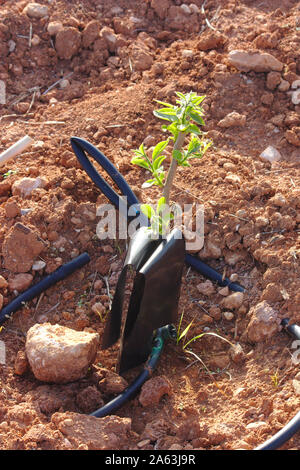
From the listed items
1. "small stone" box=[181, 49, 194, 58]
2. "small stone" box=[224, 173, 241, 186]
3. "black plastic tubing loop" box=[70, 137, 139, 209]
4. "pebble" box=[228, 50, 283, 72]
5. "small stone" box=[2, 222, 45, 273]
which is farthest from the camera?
"small stone" box=[181, 49, 194, 58]

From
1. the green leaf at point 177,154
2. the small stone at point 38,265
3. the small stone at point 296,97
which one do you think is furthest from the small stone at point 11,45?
the green leaf at point 177,154

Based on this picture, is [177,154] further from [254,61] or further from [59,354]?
[254,61]

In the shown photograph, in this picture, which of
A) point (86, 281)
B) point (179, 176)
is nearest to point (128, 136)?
point (179, 176)

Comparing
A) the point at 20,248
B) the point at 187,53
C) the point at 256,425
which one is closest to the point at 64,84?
the point at 187,53

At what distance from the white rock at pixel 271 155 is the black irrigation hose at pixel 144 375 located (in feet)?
3.49

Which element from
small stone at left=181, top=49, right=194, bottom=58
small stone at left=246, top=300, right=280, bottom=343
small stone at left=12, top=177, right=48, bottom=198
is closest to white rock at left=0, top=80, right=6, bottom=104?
small stone at left=12, top=177, right=48, bottom=198

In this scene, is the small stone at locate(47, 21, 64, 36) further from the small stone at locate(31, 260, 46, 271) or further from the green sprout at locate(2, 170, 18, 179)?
the small stone at locate(31, 260, 46, 271)

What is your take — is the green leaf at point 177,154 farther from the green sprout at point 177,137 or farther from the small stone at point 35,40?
the small stone at point 35,40

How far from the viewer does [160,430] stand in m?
2.24

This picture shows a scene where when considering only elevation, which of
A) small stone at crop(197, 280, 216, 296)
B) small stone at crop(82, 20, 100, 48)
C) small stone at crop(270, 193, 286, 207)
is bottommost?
small stone at crop(197, 280, 216, 296)

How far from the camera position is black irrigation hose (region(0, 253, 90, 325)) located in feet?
8.64

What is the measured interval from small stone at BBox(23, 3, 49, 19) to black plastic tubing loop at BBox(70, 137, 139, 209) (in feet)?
4.59

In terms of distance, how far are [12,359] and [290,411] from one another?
43.7 inches

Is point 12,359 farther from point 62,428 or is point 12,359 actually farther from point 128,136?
point 128,136
